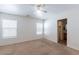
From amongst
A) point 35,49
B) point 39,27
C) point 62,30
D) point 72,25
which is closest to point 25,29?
point 39,27

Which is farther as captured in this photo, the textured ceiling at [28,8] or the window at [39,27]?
the window at [39,27]

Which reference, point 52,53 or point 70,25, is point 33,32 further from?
point 70,25

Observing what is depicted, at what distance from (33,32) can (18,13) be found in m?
0.32

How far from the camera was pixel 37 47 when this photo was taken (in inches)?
49.9

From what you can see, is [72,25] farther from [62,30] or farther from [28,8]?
[28,8]

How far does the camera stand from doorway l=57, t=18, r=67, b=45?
1254 mm

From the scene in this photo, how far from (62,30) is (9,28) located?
69cm

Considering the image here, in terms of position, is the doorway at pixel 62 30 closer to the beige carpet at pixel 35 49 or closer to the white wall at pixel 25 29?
the beige carpet at pixel 35 49

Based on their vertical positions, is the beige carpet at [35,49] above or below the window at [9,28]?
below

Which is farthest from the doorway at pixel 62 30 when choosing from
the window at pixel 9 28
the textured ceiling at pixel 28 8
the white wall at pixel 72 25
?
the window at pixel 9 28

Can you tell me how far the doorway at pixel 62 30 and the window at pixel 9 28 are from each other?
58 centimetres

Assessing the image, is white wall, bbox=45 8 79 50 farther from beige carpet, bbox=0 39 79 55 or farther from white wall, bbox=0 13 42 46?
white wall, bbox=0 13 42 46

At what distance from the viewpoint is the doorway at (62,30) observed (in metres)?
1.25

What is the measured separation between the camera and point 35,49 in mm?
1251
